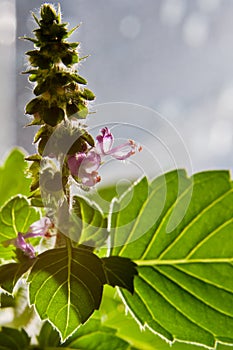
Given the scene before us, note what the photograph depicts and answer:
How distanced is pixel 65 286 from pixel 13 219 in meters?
0.08

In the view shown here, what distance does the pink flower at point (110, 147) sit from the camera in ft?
1.08

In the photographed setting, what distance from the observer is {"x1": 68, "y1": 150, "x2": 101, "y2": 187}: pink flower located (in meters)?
0.30

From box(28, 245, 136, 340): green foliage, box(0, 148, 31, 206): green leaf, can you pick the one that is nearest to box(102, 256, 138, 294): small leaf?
box(28, 245, 136, 340): green foliage

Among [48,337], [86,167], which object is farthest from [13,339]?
[86,167]

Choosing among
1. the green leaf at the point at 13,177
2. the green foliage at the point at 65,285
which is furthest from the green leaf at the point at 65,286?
the green leaf at the point at 13,177

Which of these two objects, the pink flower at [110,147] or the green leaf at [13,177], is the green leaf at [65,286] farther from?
the green leaf at [13,177]

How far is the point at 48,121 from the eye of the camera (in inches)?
11.2

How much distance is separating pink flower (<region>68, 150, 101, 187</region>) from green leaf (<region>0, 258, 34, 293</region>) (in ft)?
0.18

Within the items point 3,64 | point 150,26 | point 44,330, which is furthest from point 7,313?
point 150,26

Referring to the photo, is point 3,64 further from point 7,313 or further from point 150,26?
point 7,313

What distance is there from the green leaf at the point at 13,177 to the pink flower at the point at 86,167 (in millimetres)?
213

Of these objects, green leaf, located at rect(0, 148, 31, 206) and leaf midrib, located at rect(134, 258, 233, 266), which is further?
green leaf, located at rect(0, 148, 31, 206)

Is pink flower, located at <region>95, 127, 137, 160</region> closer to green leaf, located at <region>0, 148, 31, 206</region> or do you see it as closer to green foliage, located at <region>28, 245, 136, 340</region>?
green foliage, located at <region>28, 245, 136, 340</region>

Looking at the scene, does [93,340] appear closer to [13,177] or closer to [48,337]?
[48,337]
